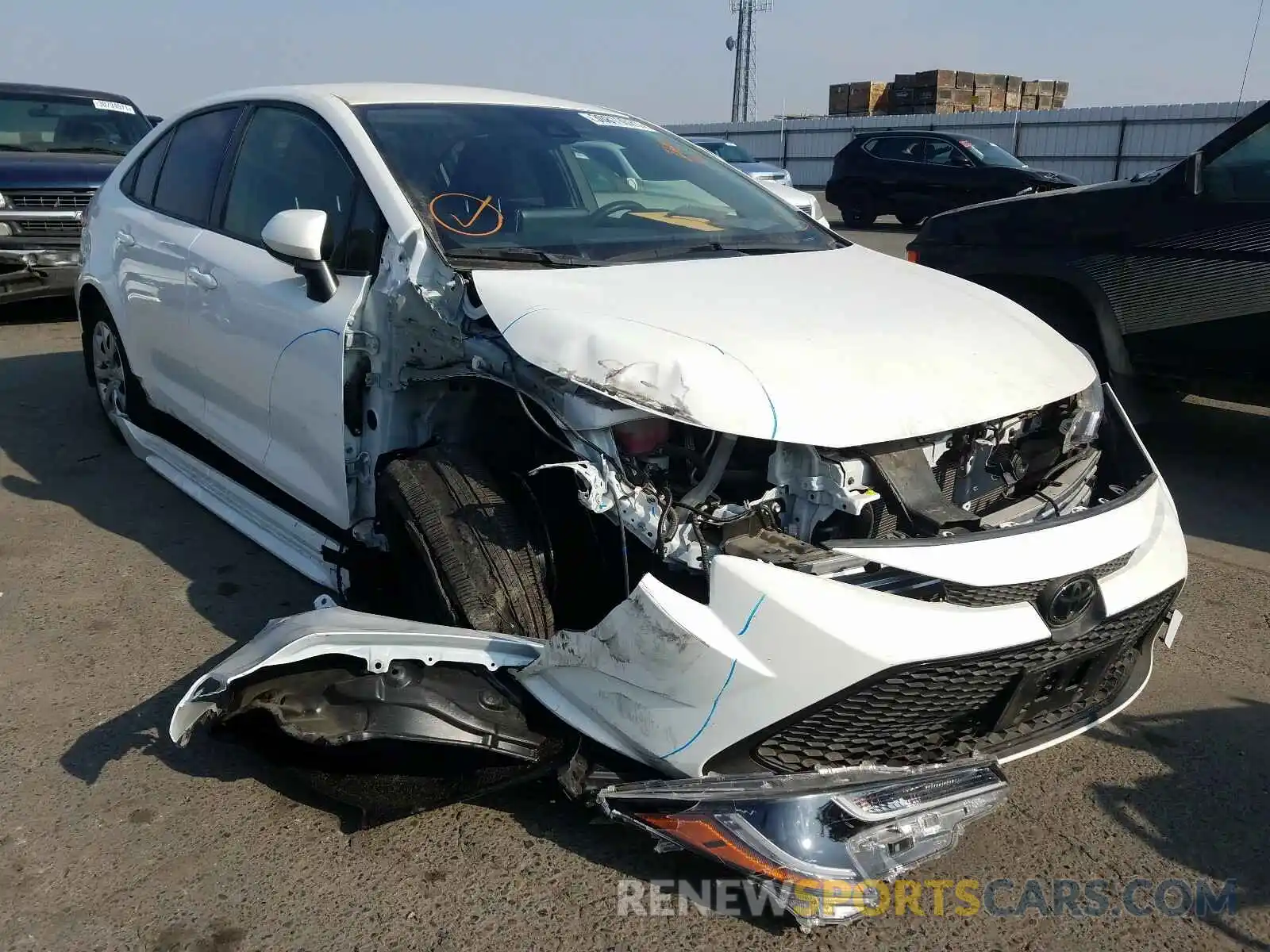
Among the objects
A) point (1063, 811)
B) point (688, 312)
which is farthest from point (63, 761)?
point (1063, 811)

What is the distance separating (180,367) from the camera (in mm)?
4168

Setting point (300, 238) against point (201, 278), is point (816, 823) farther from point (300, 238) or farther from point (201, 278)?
point (201, 278)

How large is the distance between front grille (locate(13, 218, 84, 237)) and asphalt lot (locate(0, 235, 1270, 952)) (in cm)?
531

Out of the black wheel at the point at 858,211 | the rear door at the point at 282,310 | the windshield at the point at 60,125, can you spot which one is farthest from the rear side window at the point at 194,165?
the black wheel at the point at 858,211

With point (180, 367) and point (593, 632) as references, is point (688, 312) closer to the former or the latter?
point (593, 632)

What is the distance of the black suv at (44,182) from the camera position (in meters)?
8.14

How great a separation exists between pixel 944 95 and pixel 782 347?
32.7 meters

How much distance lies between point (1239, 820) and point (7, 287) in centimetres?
863

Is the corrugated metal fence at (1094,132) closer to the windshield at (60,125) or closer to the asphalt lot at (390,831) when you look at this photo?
the windshield at (60,125)

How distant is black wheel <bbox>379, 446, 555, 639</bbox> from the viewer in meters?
2.64

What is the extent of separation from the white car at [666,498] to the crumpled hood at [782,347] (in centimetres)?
1

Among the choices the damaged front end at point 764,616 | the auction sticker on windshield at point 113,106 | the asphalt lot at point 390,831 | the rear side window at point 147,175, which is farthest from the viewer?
the auction sticker on windshield at point 113,106

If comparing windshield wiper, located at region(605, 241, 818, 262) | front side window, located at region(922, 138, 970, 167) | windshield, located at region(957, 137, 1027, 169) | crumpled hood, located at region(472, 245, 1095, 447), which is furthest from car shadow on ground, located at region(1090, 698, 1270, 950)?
front side window, located at region(922, 138, 970, 167)

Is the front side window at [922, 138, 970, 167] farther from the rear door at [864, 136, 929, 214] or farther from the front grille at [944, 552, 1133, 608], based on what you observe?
the front grille at [944, 552, 1133, 608]
